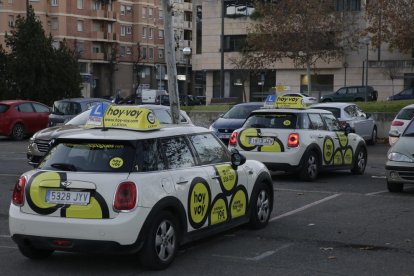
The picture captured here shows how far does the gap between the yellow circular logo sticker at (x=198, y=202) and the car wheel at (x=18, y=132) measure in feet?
66.8

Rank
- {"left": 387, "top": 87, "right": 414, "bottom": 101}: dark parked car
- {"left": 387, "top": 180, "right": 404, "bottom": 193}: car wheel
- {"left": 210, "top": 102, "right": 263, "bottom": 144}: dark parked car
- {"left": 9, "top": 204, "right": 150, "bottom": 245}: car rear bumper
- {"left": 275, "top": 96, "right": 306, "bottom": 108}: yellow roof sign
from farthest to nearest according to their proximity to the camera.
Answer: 1. {"left": 387, "top": 87, "right": 414, "bottom": 101}: dark parked car
2. {"left": 210, "top": 102, "right": 263, "bottom": 144}: dark parked car
3. {"left": 275, "top": 96, "right": 306, "bottom": 108}: yellow roof sign
4. {"left": 387, "top": 180, "right": 404, "bottom": 193}: car wheel
5. {"left": 9, "top": 204, "right": 150, "bottom": 245}: car rear bumper

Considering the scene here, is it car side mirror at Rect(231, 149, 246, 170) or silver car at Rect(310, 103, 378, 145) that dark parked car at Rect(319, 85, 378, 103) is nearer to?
silver car at Rect(310, 103, 378, 145)

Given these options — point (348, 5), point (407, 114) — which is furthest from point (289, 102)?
point (348, 5)

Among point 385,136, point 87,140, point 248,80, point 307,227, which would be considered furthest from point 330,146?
point 248,80

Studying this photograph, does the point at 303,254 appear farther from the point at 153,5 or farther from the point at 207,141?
the point at 153,5

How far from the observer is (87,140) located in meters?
7.11

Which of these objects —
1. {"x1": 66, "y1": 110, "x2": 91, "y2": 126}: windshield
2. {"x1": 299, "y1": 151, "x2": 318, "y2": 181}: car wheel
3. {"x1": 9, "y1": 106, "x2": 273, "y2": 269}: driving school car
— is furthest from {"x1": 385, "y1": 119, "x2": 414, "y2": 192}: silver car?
{"x1": 66, "y1": 110, "x2": 91, "y2": 126}: windshield

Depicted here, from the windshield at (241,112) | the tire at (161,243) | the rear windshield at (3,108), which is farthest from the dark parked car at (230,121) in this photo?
the tire at (161,243)

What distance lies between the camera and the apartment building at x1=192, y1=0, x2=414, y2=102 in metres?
55.5

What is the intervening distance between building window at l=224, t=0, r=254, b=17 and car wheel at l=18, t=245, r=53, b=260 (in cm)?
5444

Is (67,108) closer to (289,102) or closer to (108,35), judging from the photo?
(289,102)

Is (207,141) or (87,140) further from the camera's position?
(207,141)

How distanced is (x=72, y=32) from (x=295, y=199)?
72.3 meters

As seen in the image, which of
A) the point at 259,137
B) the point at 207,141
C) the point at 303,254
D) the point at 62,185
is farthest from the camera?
the point at 259,137
